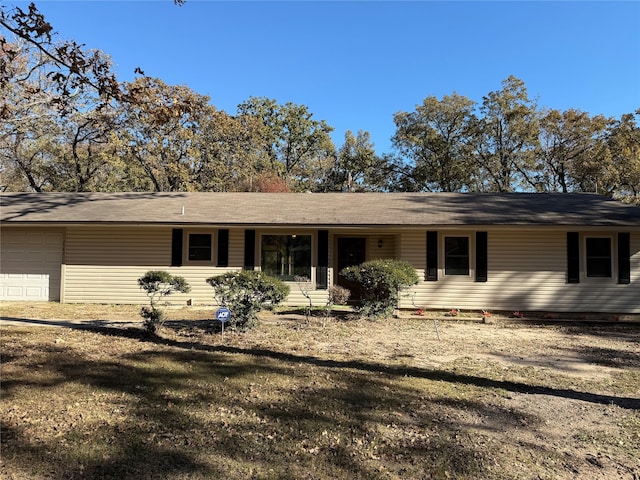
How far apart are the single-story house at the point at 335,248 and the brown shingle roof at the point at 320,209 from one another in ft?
0.19

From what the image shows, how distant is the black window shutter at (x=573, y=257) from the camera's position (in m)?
11.5

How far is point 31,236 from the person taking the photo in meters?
12.6

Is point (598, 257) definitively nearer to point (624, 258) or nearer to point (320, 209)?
point (624, 258)

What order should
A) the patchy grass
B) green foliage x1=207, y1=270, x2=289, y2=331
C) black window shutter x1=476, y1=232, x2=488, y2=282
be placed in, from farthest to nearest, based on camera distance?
black window shutter x1=476, y1=232, x2=488, y2=282 → green foliage x1=207, y1=270, x2=289, y2=331 → the patchy grass

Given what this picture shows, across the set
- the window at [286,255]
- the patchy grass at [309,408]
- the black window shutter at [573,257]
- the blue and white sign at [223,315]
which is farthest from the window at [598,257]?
the blue and white sign at [223,315]

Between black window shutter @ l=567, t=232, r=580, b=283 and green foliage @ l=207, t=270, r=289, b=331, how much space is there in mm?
8013

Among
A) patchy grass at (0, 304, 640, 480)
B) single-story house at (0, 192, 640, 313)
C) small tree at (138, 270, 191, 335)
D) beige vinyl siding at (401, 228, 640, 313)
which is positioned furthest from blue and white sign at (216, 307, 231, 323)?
beige vinyl siding at (401, 228, 640, 313)

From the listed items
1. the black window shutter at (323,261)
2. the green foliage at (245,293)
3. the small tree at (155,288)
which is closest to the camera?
the small tree at (155,288)

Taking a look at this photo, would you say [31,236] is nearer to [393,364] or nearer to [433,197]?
[393,364]

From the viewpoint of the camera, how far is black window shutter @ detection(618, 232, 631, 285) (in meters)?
11.3

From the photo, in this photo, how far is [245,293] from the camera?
26.6 ft

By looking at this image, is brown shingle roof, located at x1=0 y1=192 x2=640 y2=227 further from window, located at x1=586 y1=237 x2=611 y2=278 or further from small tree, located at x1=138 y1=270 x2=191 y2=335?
small tree, located at x1=138 y1=270 x2=191 y2=335

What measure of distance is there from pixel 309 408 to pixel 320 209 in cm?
924

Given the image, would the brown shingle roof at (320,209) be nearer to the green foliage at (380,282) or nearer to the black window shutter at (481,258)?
the black window shutter at (481,258)
